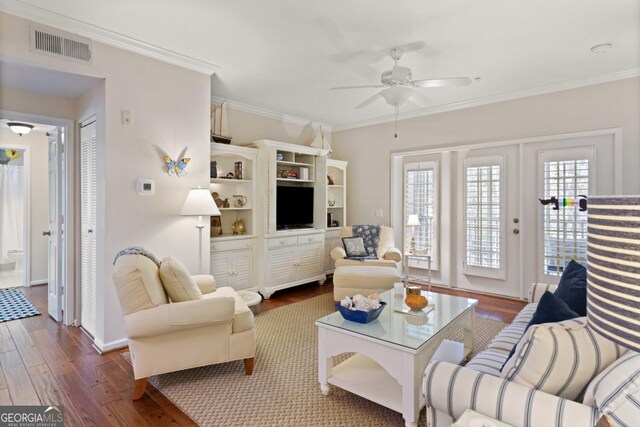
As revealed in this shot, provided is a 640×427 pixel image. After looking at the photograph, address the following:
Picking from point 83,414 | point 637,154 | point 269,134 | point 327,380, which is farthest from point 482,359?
point 269,134

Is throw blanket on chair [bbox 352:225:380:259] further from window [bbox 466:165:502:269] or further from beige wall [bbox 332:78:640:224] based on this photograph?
window [bbox 466:165:502:269]

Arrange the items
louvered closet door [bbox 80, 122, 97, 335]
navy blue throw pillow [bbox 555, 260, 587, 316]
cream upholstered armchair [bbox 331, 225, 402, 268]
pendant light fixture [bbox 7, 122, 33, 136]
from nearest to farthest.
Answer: navy blue throw pillow [bbox 555, 260, 587, 316]
louvered closet door [bbox 80, 122, 97, 335]
pendant light fixture [bbox 7, 122, 33, 136]
cream upholstered armchair [bbox 331, 225, 402, 268]

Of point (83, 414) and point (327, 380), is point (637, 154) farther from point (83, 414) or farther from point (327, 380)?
point (83, 414)

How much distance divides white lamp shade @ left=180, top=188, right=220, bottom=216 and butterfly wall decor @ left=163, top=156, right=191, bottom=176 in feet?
0.74

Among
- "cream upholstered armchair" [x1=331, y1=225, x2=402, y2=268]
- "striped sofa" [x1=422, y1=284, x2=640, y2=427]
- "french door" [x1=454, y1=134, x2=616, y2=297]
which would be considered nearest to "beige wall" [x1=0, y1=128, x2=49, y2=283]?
"cream upholstered armchair" [x1=331, y1=225, x2=402, y2=268]

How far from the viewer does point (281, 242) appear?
474 centimetres

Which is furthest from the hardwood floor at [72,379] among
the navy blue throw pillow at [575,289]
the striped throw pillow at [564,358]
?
the navy blue throw pillow at [575,289]

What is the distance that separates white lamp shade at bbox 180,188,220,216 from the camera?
3.21 m

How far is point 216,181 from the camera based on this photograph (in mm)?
4324

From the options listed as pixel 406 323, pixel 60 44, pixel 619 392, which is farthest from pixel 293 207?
pixel 619 392

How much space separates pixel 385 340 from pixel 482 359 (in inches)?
20.5

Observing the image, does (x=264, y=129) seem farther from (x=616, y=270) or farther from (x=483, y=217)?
(x=616, y=270)

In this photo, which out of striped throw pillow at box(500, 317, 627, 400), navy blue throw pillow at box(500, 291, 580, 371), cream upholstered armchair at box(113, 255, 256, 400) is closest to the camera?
striped throw pillow at box(500, 317, 627, 400)

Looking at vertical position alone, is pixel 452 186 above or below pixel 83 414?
above
